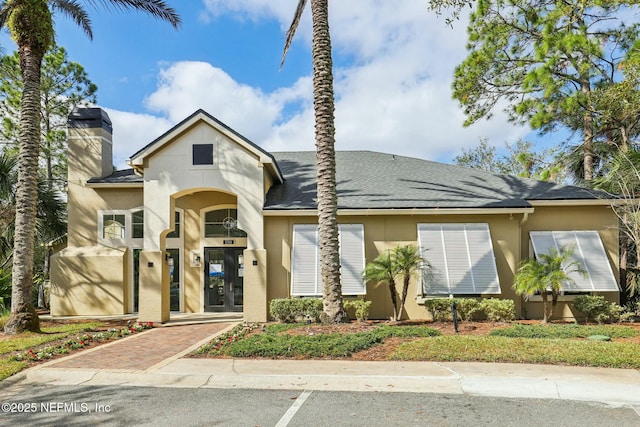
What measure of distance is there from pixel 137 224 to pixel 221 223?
3137 millimetres

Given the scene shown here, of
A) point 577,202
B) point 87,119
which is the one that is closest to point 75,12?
point 87,119

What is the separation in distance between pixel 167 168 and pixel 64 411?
10.1 meters

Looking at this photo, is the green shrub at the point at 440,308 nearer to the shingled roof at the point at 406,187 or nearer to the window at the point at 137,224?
the shingled roof at the point at 406,187

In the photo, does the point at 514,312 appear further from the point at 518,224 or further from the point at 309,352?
the point at 309,352

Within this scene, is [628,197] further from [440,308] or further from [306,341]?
[306,341]

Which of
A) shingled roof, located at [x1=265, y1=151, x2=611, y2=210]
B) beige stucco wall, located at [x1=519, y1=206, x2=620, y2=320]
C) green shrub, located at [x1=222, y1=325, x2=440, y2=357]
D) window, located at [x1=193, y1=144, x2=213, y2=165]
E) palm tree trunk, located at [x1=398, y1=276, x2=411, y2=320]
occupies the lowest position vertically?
green shrub, located at [x1=222, y1=325, x2=440, y2=357]

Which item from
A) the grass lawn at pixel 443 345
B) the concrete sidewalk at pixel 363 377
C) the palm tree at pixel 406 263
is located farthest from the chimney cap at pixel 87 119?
the palm tree at pixel 406 263

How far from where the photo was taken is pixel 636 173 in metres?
13.8

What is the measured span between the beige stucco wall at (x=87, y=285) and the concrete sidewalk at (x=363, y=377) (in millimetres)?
8067

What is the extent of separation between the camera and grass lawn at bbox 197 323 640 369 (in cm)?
893

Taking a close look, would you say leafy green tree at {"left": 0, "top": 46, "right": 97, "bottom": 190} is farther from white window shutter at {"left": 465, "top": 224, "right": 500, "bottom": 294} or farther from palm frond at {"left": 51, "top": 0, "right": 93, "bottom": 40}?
white window shutter at {"left": 465, "top": 224, "right": 500, "bottom": 294}

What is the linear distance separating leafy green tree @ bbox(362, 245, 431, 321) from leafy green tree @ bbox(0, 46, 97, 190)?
21538 mm

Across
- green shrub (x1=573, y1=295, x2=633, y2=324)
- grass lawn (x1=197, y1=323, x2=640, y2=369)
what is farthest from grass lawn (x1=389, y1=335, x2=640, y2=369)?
green shrub (x1=573, y1=295, x2=633, y2=324)

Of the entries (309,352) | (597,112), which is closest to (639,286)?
(597,112)
